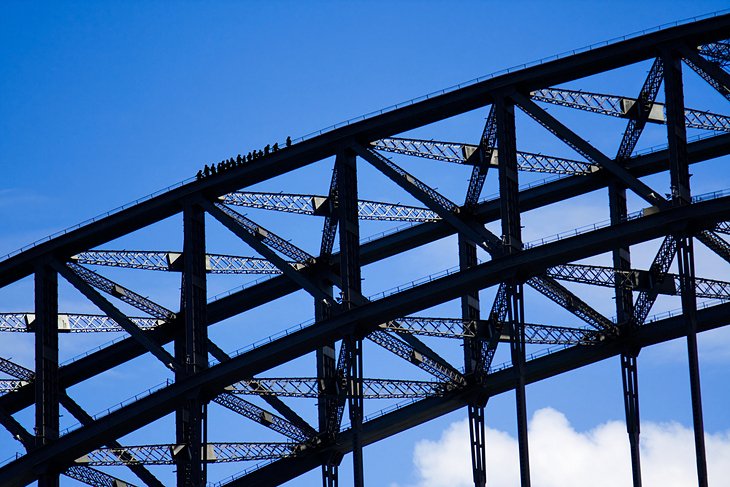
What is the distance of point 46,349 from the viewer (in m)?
82.6

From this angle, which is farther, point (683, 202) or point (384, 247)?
point (384, 247)

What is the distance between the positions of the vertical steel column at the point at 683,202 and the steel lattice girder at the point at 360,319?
3.21ft

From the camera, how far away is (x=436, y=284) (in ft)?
245

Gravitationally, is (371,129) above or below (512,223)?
above

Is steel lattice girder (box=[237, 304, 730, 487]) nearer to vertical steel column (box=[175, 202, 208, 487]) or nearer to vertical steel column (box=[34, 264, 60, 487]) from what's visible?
vertical steel column (box=[175, 202, 208, 487])

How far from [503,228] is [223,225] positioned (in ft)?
34.6

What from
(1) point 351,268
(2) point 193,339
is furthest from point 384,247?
(2) point 193,339

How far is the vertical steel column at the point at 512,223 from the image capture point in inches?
2910

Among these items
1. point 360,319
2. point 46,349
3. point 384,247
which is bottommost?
point 360,319

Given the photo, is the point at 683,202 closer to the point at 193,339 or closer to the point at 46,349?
the point at 193,339

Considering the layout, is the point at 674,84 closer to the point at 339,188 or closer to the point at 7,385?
the point at 339,188

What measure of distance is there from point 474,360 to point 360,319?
5965 mm

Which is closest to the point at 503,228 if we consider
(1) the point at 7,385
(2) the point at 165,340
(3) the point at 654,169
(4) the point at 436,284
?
(4) the point at 436,284

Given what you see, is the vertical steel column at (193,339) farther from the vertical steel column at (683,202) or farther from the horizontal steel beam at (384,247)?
the vertical steel column at (683,202)
